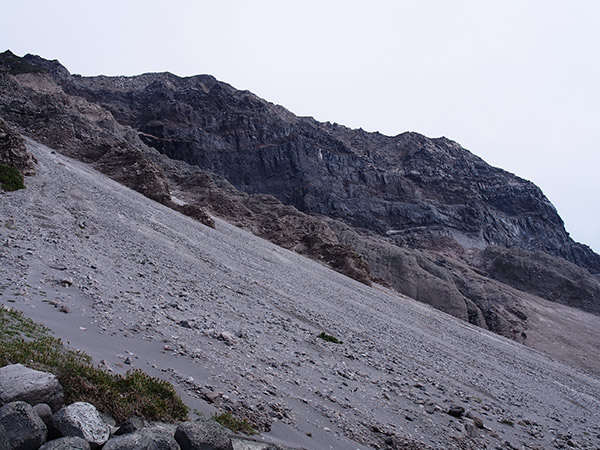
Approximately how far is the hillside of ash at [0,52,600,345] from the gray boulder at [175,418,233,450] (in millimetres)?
37824

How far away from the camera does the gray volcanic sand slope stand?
27.9ft

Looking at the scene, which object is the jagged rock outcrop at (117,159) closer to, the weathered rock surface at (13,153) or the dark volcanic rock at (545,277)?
the weathered rock surface at (13,153)

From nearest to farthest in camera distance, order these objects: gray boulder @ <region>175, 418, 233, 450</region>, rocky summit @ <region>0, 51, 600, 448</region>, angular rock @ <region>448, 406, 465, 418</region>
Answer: gray boulder @ <region>175, 418, 233, 450</region>, rocky summit @ <region>0, 51, 600, 448</region>, angular rock @ <region>448, 406, 465, 418</region>

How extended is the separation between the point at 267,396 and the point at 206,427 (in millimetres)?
3158

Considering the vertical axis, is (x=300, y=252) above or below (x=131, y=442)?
below

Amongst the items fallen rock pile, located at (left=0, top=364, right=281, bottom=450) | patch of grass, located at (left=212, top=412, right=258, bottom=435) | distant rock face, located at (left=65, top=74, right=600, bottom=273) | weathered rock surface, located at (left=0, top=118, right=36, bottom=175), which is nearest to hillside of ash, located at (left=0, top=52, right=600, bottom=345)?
Result: distant rock face, located at (left=65, top=74, right=600, bottom=273)

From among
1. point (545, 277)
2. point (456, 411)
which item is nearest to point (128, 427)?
point (456, 411)

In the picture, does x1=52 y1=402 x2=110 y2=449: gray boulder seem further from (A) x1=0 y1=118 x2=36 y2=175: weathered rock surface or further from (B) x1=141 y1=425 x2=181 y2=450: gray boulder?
(A) x1=0 y1=118 x2=36 y2=175: weathered rock surface

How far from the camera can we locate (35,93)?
61.5 metres

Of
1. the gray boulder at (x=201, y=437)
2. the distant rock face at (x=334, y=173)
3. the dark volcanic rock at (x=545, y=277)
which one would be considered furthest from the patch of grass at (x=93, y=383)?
the dark volcanic rock at (x=545, y=277)

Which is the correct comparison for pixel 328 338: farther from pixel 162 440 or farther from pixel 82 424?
pixel 82 424

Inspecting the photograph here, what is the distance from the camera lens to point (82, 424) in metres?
4.91

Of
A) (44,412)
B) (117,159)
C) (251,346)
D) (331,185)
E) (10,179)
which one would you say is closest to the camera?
(44,412)

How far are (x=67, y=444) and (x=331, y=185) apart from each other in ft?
377
